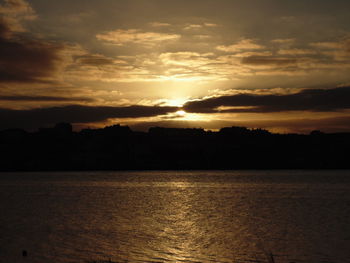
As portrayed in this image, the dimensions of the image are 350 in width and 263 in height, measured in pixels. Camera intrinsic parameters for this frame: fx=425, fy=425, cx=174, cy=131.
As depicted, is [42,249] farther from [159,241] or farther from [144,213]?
[144,213]

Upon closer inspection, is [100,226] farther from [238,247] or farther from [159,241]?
[238,247]

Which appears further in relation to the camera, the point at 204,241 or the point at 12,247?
the point at 204,241

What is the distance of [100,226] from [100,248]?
1346 cm

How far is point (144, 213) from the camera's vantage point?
214 feet

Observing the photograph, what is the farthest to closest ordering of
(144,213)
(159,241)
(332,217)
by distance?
(144,213), (332,217), (159,241)

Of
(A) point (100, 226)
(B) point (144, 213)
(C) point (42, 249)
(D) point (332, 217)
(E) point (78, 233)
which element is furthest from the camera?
(B) point (144, 213)

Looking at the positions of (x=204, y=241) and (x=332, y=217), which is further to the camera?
(x=332, y=217)

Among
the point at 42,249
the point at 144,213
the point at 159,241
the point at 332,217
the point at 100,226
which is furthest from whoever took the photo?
the point at 144,213

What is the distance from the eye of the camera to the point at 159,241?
40156 mm

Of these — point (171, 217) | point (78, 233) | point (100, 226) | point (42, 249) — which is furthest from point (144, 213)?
point (42, 249)

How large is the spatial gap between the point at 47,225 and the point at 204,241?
21.4 metres

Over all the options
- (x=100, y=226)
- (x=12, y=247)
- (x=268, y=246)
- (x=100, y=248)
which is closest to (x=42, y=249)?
(x=12, y=247)

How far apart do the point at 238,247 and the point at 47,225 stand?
25343mm

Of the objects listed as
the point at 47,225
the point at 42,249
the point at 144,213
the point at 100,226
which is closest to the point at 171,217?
the point at 144,213
